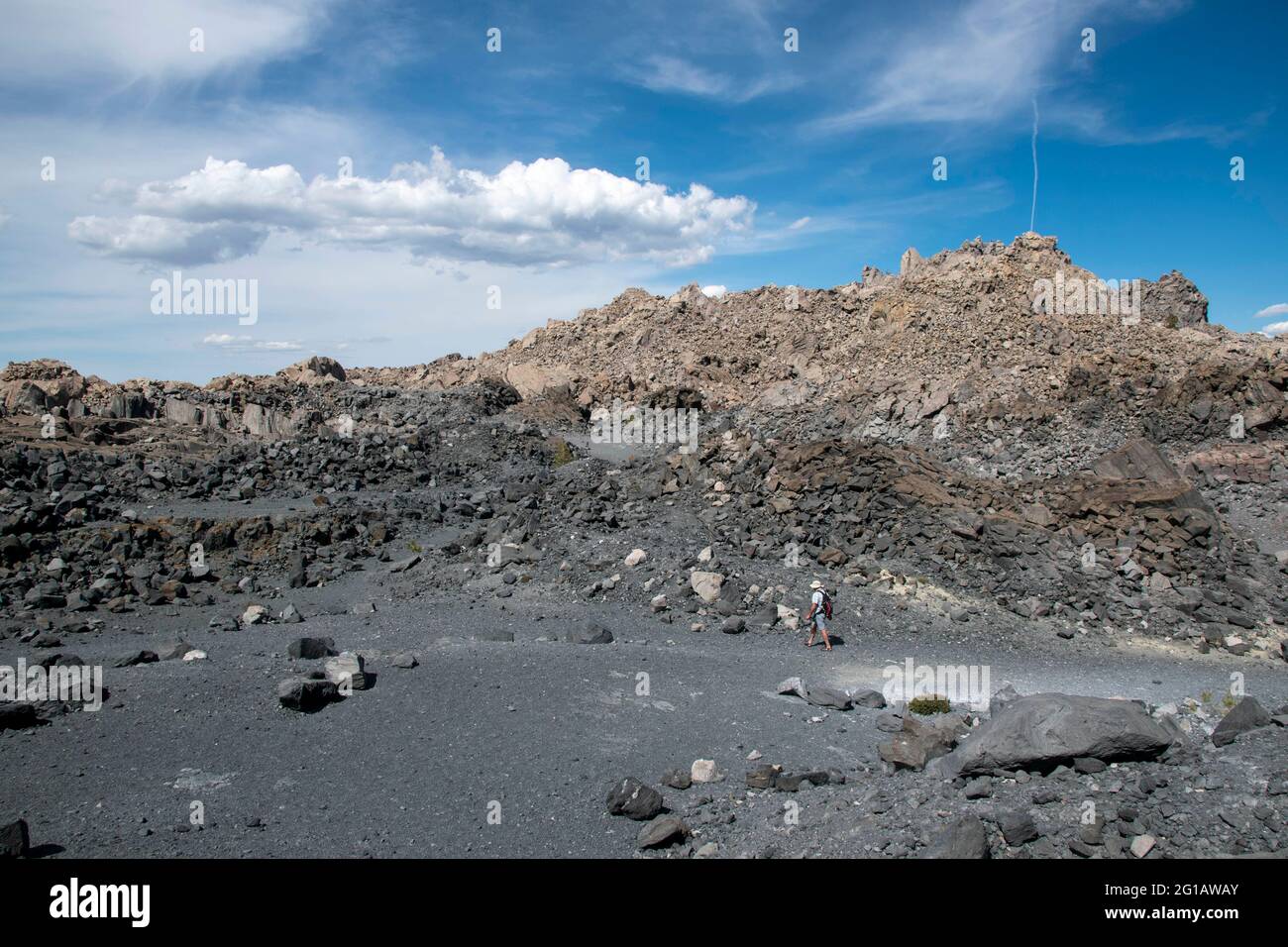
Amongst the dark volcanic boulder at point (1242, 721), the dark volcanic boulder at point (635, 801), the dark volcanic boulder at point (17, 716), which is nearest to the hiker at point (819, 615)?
the dark volcanic boulder at point (1242, 721)

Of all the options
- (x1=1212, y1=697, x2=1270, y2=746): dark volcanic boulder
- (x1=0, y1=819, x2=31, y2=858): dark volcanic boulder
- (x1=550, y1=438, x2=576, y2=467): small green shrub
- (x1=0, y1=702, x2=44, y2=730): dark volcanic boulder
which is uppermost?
(x1=550, y1=438, x2=576, y2=467): small green shrub

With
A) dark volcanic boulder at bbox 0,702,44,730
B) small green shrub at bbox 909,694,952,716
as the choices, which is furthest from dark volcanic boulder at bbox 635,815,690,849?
dark volcanic boulder at bbox 0,702,44,730

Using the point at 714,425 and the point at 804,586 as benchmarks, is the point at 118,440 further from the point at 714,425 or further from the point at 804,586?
the point at 804,586

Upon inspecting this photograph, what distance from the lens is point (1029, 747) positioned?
22.6ft

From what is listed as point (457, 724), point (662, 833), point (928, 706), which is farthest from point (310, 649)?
point (928, 706)

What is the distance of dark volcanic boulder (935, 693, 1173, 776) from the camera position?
680 cm

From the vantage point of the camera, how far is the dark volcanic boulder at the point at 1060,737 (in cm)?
680

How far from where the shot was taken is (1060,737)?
6.89 m

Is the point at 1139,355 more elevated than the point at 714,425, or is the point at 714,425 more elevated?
the point at 1139,355

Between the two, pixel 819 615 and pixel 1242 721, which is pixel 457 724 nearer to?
pixel 819 615

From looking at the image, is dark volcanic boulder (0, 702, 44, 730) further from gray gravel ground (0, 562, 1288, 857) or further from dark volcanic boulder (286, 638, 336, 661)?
dark volcanic boulder (286, 638, 336, 661)
